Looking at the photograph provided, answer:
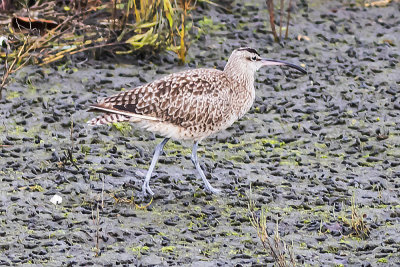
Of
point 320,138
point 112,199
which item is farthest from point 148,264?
point 320,138

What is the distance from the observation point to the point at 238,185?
8.32 meters

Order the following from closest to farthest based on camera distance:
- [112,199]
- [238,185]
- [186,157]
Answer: [112,199] → [238,185] → [186,157]

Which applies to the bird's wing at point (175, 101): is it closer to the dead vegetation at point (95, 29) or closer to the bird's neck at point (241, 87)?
the bird's neck at point (241, 87)

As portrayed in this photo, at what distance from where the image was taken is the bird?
7.90 m

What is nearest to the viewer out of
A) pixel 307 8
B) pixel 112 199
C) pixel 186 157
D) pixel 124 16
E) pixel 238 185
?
pixel 112 199

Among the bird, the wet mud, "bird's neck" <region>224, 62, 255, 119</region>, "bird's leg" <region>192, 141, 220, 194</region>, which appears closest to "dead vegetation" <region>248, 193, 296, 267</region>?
the wet mud

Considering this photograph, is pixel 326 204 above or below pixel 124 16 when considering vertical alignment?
below

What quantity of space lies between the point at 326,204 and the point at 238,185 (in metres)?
0.91

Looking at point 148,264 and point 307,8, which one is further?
point 307,8

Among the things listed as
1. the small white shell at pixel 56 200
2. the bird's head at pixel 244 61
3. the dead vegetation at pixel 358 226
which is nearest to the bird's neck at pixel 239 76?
the bird's head at pixel 244 61

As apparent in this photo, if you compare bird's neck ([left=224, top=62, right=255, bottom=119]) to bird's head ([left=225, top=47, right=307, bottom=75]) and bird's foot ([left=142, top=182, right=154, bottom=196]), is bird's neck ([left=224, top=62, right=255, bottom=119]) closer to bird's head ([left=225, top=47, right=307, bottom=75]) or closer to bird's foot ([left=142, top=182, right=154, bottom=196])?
bird's head ([left=225, top=47, right=307, bottom=75])

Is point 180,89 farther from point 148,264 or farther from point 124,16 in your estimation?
point 124,16

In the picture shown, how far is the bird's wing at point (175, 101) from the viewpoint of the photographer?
7.91 meters

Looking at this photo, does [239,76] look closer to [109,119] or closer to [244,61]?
[244,61]
